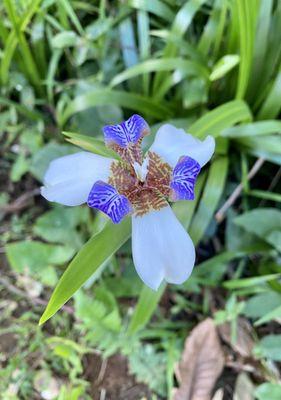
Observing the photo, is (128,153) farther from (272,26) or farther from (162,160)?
(272,26)

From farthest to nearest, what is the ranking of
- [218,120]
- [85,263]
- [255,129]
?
[255,129], [218,120], [85,263]

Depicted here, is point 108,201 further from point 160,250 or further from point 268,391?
point 268,391

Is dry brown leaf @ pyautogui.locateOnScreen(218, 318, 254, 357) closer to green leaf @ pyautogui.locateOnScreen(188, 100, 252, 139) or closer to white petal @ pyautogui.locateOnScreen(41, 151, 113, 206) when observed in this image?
green leaf @ pyautogui.locateOnScreen(188, 100, 252, 139)

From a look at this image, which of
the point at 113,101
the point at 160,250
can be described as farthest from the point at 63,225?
the point at 160,250

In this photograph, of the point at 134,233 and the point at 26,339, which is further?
the point at 26,339

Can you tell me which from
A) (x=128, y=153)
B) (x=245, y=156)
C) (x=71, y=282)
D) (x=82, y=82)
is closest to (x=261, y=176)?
→ (x=245, y=156)

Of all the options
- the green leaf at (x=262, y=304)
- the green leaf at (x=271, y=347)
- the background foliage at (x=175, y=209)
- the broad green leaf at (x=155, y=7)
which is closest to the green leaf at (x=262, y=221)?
the background foliage at (x=175, y=209)
